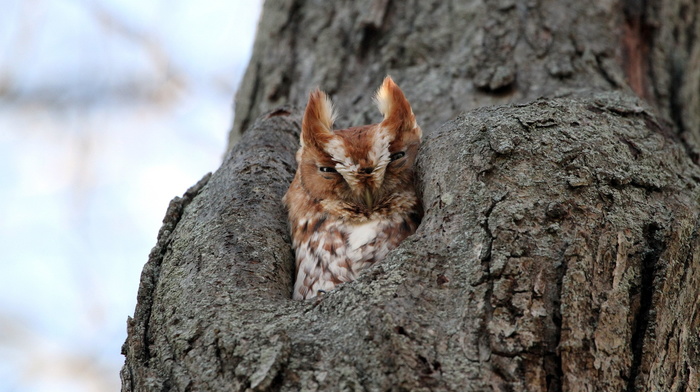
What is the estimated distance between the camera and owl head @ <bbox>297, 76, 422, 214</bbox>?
7.64 feet

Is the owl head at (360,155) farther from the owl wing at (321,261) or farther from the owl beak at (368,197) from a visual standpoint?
the owl wing at (321,261)

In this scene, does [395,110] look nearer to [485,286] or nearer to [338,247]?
[338,247]

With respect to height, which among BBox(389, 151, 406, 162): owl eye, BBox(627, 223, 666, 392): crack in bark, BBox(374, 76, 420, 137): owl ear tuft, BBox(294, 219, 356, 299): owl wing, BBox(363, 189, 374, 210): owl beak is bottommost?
BBox(627, 223, 666, 392): crack in bark

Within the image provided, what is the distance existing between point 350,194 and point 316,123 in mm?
266

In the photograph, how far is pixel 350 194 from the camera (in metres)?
2.43

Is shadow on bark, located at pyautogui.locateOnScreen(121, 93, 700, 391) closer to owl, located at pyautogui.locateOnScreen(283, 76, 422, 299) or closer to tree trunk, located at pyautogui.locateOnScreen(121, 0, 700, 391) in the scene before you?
tree trunk, located at pyautogui.locateOnScreen(121, 0, 700, 391)

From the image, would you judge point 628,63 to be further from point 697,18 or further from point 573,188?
point 573,188

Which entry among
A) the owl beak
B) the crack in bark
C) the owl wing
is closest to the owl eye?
the owl beak

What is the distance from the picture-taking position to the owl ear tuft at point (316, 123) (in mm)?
2428

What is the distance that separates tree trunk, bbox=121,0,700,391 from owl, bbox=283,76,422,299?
82mm

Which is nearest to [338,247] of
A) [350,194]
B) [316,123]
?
[350,194]

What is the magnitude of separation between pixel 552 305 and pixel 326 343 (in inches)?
20.1

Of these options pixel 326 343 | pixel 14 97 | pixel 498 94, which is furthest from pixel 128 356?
pixel 14 97

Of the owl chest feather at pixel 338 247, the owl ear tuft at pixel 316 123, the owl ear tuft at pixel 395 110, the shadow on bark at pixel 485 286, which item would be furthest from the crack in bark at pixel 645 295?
the owl ear tuft at pixel 316 123
